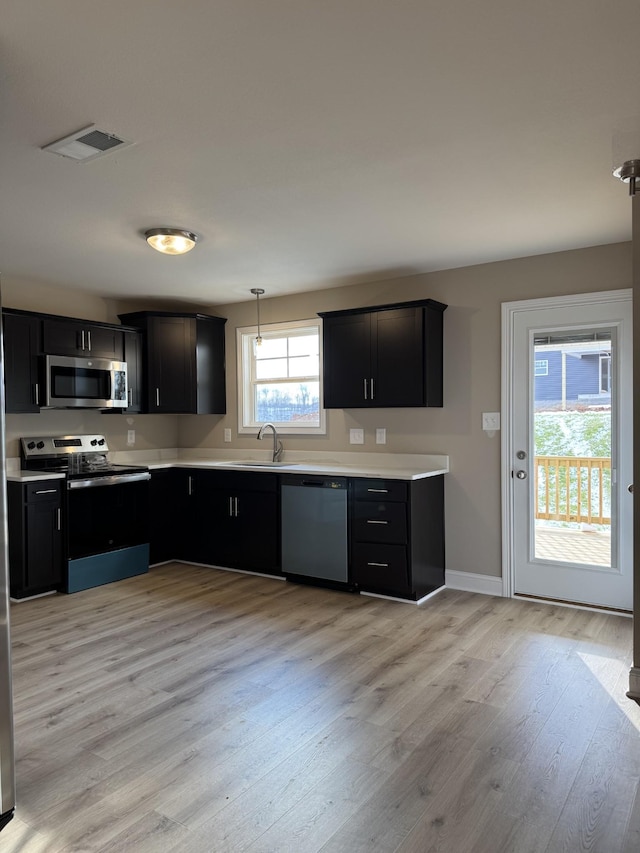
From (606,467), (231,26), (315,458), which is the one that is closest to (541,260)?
(606,467)

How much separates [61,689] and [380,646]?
1.64 m

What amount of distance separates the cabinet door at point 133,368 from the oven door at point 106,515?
72 cm

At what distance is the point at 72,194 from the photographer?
294cm

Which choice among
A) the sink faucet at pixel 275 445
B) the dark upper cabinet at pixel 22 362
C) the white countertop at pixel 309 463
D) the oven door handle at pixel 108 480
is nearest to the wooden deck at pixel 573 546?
the white countertop at pixel 309 463

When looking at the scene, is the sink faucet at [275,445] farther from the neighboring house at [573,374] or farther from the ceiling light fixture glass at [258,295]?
the neighboring house at [573,374]

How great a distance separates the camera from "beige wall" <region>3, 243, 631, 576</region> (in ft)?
13.3

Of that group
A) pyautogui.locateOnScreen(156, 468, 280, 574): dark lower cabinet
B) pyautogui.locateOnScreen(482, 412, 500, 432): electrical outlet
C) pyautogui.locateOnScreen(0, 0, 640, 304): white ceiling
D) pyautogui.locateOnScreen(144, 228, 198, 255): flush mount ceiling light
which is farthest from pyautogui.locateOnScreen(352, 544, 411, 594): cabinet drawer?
pyautogui.locateOnScreen(144, 228, 198, 255): flush mount ceiling light

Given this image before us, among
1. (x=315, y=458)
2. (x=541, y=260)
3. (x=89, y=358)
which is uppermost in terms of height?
(x=541, y=260)

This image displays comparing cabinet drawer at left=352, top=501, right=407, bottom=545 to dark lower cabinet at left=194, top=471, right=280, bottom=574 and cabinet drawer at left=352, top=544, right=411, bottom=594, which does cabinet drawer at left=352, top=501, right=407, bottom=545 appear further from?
dark lower cabinet at left=194, top=471, right=280, bottom=574

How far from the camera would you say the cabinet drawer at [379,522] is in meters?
4.08

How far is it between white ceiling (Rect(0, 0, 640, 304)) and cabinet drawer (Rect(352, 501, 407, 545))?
1.73 metres

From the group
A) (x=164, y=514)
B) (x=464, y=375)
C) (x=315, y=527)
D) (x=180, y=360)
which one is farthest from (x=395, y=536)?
(x=180, y=360)

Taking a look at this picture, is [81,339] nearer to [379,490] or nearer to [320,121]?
[379,490]

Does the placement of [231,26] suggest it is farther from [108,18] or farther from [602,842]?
[602,842]
